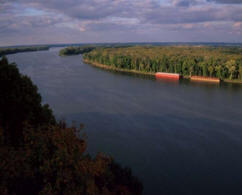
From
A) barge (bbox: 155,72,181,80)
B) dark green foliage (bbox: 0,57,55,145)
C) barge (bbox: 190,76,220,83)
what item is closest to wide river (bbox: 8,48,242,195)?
dark green foliage (bbox: 0,57,55,145)

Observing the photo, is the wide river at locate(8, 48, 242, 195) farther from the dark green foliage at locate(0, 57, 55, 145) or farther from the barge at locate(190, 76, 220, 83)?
the barge at locate(190, 76, 220, 83)

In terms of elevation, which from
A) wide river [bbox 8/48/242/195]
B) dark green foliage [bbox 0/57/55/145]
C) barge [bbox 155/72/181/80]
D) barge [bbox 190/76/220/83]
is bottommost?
wide river [bbox 8/48/242/195]

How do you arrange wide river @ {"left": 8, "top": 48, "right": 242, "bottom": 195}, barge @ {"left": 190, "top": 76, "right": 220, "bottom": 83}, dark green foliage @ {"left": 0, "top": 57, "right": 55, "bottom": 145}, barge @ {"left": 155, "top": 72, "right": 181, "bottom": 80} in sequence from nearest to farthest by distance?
dark green foliage @ {"left": 0, "top": 57, "right": 55, "bottom": 145} → wide river @ {"left": 8, "top": 48, "right": 242, "bottom": 195} → barge @ {"left": 190, "top": 76, "right": 220, "bottom": 83} → barge @ {"left": 155, "top": 72, "right": 181, "bottom": 80}

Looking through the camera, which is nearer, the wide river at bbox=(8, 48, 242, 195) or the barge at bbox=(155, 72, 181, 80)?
the wide river at bbox=(8, 48, 242, 195)

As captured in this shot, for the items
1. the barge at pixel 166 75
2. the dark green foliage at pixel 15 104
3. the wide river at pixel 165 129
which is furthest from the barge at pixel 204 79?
the dark green foliage at pixel 15 104

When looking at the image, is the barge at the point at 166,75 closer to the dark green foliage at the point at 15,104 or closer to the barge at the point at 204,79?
the barge at the point at 204,79

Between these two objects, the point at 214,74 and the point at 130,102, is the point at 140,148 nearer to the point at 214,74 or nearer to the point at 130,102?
the point at 130,102

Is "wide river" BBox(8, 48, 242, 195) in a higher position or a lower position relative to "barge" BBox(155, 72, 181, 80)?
lower

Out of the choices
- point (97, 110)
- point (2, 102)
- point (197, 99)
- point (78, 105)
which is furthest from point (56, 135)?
point (197, 99)
